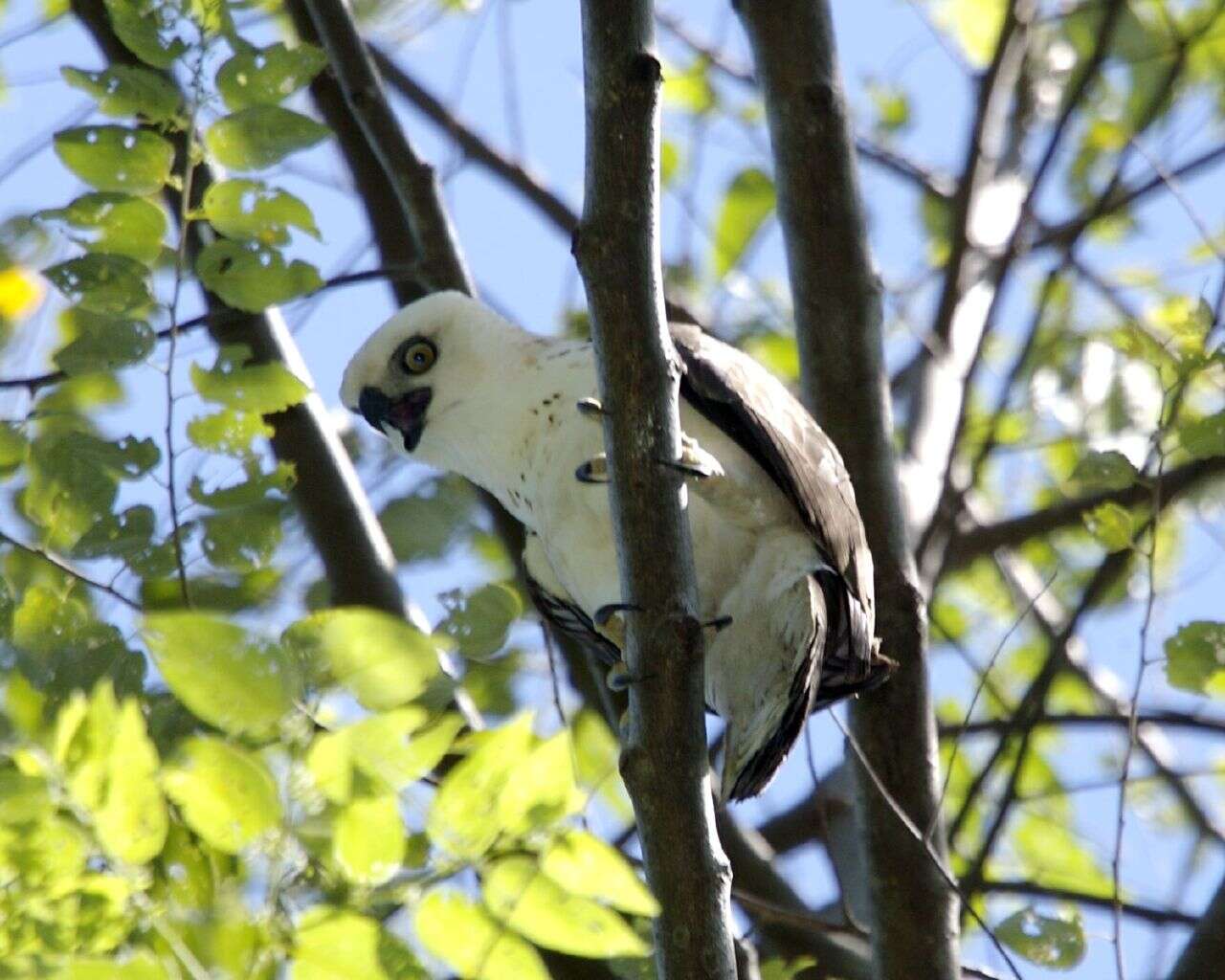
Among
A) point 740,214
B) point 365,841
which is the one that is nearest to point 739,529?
point 365,841

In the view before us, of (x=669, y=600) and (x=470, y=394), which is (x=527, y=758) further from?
(x=470, y=394)

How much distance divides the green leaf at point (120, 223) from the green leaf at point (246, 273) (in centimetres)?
11

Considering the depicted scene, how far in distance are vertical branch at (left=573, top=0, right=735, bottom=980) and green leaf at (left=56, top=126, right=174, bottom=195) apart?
99cm

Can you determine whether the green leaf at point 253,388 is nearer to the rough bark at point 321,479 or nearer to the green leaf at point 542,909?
the rough bark at point 321,479

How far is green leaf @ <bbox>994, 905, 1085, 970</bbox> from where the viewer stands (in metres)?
3.18

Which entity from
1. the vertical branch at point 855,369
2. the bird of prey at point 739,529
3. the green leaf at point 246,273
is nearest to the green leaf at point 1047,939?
the vertical branch at point 855,369

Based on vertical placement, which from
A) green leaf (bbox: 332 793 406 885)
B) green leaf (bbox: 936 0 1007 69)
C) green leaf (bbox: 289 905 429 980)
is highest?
green leaf (bbox: 936 0 1007 69)

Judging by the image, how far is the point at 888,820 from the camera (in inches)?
146

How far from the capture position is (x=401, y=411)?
4.47m

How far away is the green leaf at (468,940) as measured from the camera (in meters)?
1.92

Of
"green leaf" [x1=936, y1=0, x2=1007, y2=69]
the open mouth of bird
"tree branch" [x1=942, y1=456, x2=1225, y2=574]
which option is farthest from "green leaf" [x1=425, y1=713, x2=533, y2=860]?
"green leaf" [x1=936, y1=0, x2=1007, y2=69]

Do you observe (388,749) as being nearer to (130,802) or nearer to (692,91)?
(130,802)

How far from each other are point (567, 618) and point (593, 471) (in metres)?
0.89

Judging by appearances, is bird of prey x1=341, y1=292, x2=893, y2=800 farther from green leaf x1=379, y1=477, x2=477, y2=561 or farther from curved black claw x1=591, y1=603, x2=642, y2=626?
green leaf x1=379, y1=477, x2=477, y2=561
